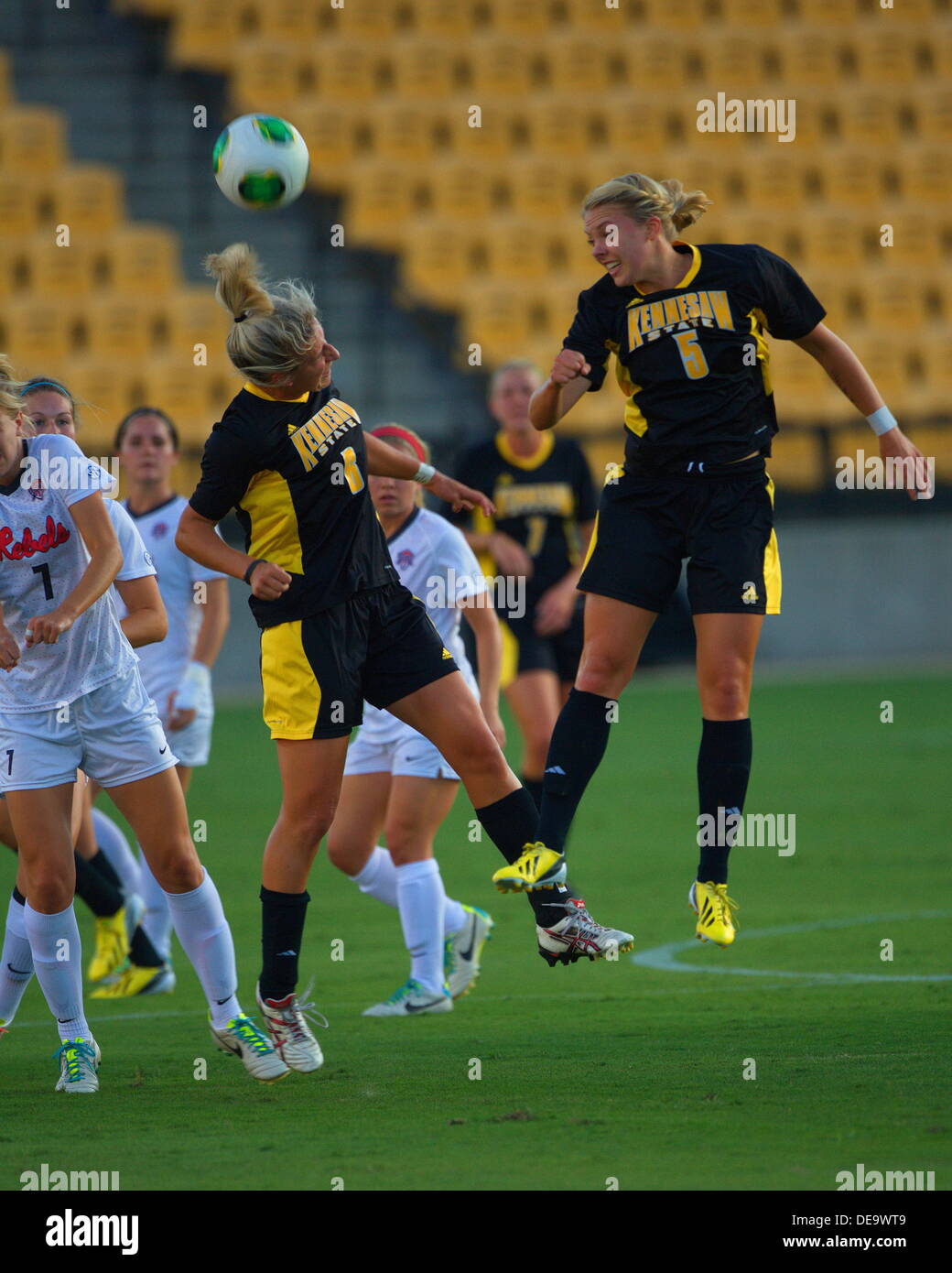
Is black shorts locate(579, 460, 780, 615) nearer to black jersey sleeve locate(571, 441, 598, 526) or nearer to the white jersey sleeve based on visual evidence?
the white jersey sleeve

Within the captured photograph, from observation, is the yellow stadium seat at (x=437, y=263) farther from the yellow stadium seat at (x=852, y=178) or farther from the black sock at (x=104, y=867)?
the black sock at (x=104, y=867)

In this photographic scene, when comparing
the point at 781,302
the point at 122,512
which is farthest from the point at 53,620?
the point at 781,302

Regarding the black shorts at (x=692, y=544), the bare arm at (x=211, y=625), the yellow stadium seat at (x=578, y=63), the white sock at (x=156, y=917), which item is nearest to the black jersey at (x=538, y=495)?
the bare arm at (x=211, y=625)

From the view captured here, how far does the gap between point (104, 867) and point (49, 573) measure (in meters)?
2.39

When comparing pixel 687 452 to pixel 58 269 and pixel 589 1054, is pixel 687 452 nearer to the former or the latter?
pixel 589 1054

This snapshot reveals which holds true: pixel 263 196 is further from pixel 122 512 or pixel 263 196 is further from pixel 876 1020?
pixel 876 1020

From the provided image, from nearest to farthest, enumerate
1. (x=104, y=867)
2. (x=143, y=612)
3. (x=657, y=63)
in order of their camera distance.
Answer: (x=143, y=612) < (x=104, y=867) < (x=657, y=63)

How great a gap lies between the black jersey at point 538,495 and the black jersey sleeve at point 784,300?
3.45m

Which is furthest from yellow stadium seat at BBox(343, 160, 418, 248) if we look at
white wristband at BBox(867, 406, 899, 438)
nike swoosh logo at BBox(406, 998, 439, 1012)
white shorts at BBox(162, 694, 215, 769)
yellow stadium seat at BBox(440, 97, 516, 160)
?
white wristband at BBox(867, 406, 899, 438)

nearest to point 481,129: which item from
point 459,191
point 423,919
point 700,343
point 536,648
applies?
point 459,191

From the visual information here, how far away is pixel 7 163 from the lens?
19547mm

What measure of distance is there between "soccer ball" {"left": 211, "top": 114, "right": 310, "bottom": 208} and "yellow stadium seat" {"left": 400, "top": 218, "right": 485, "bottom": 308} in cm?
1345

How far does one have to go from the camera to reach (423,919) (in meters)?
6.35

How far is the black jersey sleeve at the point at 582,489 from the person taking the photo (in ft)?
29.3
